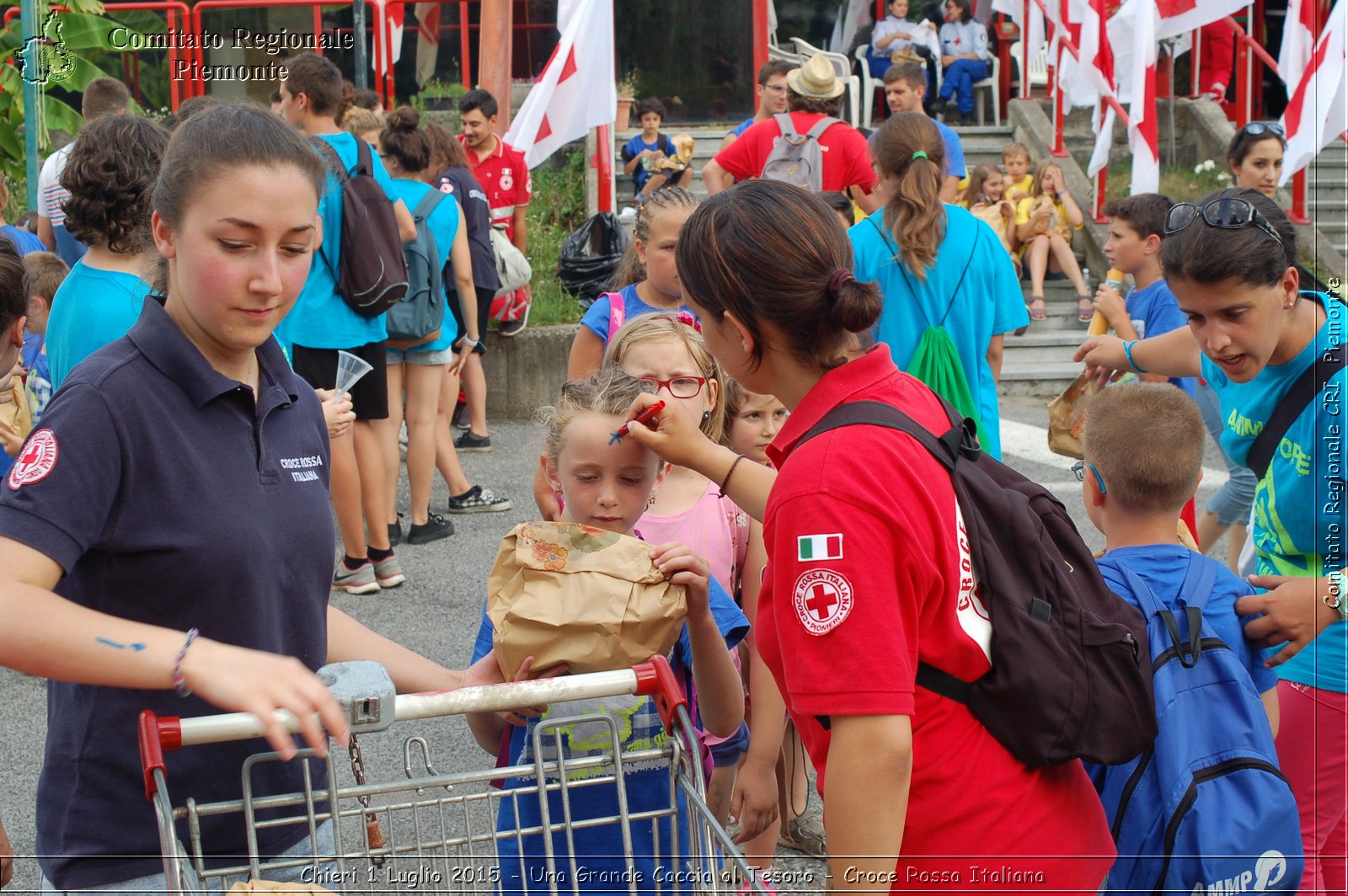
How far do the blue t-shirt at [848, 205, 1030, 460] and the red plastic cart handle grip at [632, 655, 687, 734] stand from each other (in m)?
2.79

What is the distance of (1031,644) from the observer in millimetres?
1759

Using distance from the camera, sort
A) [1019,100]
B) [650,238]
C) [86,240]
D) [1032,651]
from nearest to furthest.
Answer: [1032,651] < [86,240] < [650,238] < [1019,100]

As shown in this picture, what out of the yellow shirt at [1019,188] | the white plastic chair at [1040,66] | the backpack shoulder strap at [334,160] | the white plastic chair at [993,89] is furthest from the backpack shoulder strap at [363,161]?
the white plastic chair at [993,89]

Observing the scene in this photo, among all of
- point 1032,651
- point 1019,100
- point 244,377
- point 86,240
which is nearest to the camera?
point 1032,651

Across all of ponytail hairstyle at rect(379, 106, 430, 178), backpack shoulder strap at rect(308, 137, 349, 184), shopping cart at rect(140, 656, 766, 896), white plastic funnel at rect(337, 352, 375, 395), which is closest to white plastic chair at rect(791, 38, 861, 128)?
ponytail hairstyle at rect(379, 106, 430, 178)

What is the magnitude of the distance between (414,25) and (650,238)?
40.9 feet

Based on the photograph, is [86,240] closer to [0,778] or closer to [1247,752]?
[0,778]

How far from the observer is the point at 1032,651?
1758mm

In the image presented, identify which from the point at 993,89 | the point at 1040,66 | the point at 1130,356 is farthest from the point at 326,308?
the point at 993,89

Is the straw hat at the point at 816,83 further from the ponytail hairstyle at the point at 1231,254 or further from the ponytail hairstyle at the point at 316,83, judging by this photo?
the ponytail hairstyle at the point at 1231,254

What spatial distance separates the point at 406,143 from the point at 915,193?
310cm

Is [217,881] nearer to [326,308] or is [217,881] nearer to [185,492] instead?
[185,492]

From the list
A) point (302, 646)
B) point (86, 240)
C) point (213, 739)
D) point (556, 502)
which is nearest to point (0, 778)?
point (86, 240)

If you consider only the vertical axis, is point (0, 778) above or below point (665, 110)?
below
